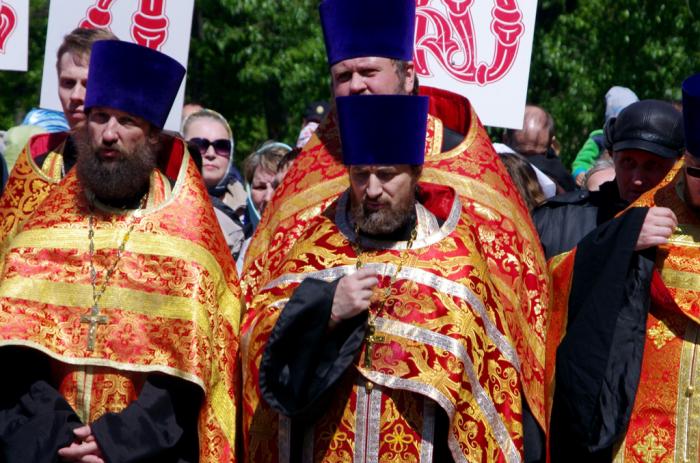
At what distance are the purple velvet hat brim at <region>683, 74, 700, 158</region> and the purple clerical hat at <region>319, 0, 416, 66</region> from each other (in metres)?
1.31

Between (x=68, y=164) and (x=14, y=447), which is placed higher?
(x=68, y=164)

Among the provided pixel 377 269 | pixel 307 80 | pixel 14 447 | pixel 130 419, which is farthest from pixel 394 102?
pixel 307 80

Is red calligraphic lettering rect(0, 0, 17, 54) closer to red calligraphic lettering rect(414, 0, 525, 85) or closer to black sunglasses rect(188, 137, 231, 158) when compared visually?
black sunglasses rect(188, 137, 231, 158)

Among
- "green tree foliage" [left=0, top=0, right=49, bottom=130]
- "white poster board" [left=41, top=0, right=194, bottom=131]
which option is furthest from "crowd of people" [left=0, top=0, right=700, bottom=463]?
"green tree foliage" [left=0, top=0, right=49, bottom=130]

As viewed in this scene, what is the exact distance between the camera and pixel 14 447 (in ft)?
21.6

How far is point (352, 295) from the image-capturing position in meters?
5.90

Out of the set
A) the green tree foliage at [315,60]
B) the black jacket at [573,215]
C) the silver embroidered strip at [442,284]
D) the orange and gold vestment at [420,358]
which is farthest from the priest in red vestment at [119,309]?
the green tree foliage at [315,60]

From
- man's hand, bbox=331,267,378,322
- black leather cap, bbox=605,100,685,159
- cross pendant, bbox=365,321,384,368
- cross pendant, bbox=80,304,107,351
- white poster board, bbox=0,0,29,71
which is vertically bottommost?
cross pendant, bbox=80,304,107,351

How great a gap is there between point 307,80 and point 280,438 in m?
14.0

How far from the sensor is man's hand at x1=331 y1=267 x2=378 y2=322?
589 centimetres

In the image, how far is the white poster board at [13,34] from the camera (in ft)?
32.0

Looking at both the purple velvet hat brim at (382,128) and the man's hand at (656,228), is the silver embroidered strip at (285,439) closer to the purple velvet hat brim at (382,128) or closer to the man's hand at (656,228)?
the purple velvet hat brim at (382,128)

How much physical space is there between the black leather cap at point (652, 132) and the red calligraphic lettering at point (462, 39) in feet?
5.83

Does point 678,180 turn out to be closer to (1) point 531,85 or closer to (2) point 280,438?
(2) point 280,438
